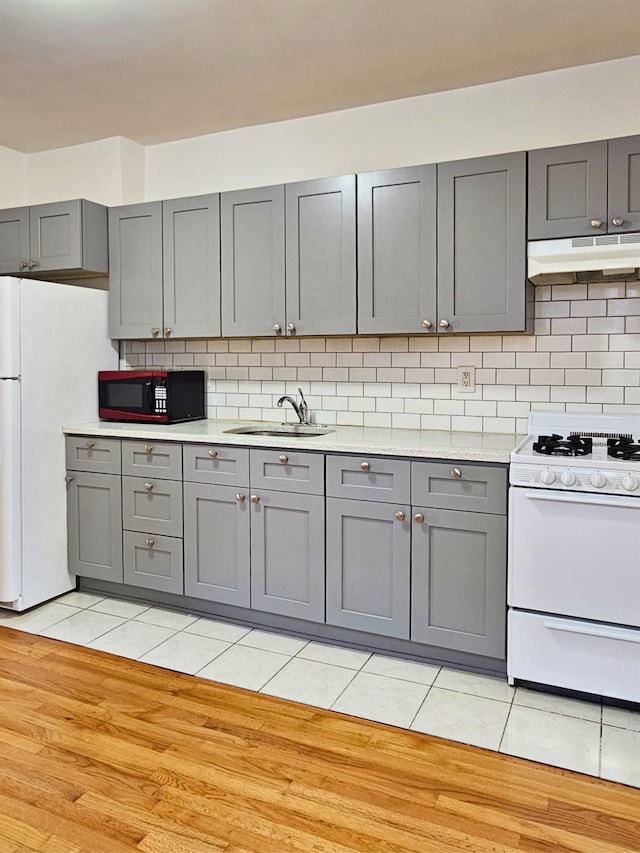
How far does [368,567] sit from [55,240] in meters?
2.54

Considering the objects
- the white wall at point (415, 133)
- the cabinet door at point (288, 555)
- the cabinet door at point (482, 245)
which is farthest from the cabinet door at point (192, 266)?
the cabinet door at point (482, 245)

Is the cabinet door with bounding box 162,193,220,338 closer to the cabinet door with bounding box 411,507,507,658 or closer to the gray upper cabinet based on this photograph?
the gray upper cabinet

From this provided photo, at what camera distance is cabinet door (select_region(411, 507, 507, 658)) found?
2592 mm

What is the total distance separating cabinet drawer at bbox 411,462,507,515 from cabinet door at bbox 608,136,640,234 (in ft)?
3.65

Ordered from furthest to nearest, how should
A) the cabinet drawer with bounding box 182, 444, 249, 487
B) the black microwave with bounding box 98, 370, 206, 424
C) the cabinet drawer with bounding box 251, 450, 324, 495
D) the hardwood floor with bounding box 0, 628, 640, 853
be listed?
the black microwave with bounding box 98, 370, 206, 424 → the cabinet drawer with bounding box 182, 444, 249, 487 → the cabinet drawer with bounding box 251, 450, 324, 495 → the hardwood floor with bounding box 0, 628, 640, 853

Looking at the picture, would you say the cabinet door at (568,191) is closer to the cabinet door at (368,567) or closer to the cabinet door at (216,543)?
the cabinet door at (368,567)

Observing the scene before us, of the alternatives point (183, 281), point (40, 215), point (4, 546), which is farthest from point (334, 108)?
point (4, 546)

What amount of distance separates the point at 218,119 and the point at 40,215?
115 centimetres

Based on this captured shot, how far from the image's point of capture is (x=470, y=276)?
289cm

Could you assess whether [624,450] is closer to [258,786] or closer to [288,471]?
[288,471]

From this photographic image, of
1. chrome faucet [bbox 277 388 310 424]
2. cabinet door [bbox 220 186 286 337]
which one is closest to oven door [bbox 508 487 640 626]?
chrome faucet [bbox 277 388 310 424]

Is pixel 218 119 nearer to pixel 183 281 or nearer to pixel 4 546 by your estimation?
pixel 183 281

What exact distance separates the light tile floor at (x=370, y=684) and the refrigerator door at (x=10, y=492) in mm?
203

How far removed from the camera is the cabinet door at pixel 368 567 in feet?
9.09
